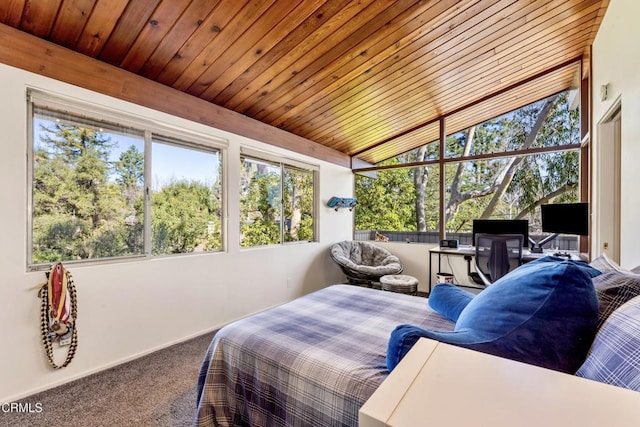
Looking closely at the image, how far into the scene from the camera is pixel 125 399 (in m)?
1.88

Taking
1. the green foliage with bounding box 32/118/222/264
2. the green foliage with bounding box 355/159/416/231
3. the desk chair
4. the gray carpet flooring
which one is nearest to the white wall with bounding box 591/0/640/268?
the desk chair

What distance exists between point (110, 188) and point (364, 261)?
3.75 m

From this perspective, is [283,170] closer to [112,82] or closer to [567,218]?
[112,82]

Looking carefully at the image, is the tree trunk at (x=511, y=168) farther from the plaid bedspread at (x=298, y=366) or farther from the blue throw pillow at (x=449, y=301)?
the plaid bedspread at (x=298, y=366)

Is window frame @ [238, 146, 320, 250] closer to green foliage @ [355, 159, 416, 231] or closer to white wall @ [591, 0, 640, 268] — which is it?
green foliage @ [355, 159, 416, 231]

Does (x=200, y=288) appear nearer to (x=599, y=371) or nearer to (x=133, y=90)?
(x=133, y=90)

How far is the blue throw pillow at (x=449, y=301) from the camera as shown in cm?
171

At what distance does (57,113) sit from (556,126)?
6.04 meters

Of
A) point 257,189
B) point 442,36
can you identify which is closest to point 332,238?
point 257,189

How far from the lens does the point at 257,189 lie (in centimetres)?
371

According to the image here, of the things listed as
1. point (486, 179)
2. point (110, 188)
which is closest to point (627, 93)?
point (486, 179)

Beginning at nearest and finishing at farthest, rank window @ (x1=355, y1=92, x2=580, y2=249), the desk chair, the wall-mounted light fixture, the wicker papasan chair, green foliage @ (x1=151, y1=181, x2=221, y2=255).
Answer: green foliage @ (x1=151, y1=181, x2=221, y2=255), the desk chair, the wicker papasan chair, window @ (x1=355, y1=92, x2=580, y2=249), the wall-mounted light fixture

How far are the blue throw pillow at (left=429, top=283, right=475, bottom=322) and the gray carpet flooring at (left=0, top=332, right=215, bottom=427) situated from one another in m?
1.70

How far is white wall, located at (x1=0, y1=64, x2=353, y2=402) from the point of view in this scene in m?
1.84
